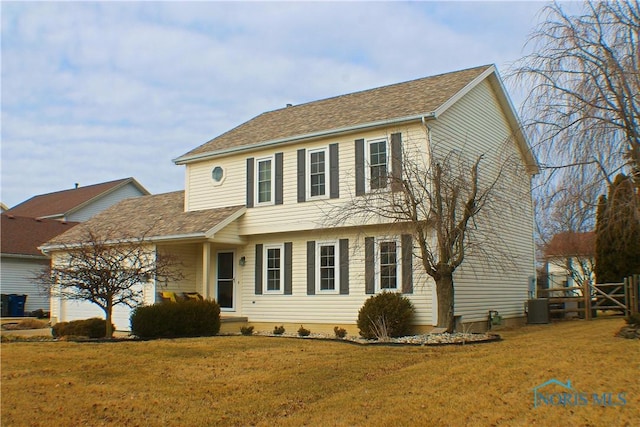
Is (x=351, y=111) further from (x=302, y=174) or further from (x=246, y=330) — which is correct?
(x=246, y=330)

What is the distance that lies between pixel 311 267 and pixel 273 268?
1.61 meters

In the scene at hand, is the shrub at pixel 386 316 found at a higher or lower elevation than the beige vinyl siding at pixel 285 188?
lower

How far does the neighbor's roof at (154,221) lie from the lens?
19.6m

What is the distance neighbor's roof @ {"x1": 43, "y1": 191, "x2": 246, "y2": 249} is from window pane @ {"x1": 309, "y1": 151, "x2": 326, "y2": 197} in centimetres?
273

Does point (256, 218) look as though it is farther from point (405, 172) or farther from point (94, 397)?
point (94, 397)

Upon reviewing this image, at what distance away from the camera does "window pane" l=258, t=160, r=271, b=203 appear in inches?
795

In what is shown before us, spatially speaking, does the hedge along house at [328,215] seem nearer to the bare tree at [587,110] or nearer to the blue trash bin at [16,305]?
the bare tree at [587,110]

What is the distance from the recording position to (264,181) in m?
20.3

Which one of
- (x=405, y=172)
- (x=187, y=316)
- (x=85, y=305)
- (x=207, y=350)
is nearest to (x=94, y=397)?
(x=207, y=350)

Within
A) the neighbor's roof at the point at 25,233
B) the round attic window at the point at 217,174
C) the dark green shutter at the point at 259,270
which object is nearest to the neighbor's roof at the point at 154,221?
the round attic window at the point at 217,174

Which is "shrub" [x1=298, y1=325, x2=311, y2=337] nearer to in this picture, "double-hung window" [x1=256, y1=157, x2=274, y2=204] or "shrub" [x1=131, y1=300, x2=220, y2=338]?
"shrub" [x1=131, y1=300, x2=220, y2=338]

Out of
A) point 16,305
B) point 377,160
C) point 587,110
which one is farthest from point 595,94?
point 16,305

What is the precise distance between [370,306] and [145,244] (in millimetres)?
8032

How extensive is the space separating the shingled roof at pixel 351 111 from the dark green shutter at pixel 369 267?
343cm
